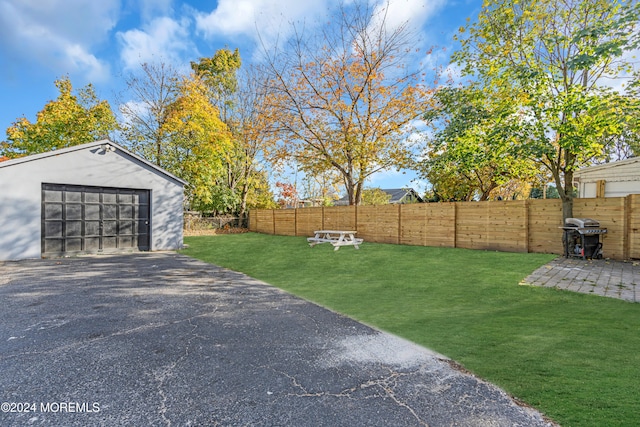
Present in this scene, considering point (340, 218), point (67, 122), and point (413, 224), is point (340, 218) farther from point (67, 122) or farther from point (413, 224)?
point (67, 122)

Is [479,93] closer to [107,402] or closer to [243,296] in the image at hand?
[243,296]

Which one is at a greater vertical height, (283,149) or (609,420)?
(283,149)

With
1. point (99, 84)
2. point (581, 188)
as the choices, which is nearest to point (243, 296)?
point (581, 188)

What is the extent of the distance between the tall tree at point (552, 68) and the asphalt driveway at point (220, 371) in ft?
25.7

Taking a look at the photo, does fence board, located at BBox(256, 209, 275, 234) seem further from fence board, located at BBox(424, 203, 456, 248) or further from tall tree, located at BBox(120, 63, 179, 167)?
fence board, located at BBox(424, 203, 456, 248)

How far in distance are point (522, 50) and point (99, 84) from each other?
2477 cm

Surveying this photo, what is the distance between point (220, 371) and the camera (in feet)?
8.81

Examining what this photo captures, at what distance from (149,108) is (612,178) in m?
23.9

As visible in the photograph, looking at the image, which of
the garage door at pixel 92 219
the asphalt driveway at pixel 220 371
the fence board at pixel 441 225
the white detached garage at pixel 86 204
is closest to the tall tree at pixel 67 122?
the white detached garage at pixel 86 204

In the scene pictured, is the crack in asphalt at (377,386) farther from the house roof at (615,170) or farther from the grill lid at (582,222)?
the house roof at (615,170)

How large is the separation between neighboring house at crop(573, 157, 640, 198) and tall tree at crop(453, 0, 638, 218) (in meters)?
2.41

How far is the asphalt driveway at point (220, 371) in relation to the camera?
6.82 feet

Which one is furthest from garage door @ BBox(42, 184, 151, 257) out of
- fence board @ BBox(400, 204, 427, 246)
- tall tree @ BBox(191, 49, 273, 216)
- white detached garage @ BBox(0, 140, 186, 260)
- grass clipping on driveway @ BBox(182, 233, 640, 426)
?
tall tree @ BBox(191, 49, 273, 216)

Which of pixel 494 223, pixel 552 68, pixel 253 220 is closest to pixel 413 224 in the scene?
pixel 494 223
